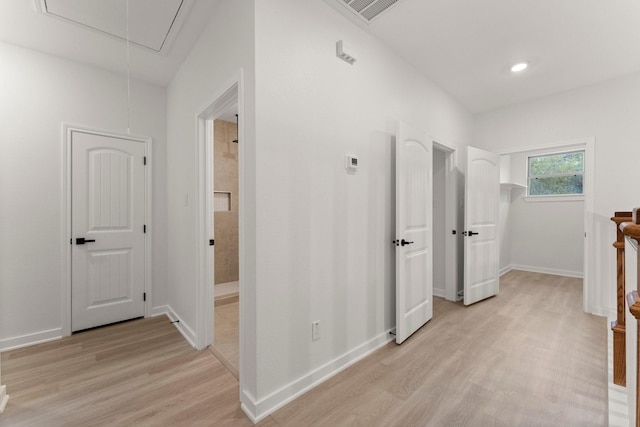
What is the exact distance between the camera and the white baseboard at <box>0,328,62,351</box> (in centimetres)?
239

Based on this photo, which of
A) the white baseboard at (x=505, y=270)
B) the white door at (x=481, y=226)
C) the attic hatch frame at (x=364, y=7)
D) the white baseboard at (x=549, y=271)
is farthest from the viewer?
the white baseboard at (x=505, y=270)

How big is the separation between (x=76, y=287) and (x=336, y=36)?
3.42 meters

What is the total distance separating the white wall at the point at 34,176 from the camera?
2398 millimetres

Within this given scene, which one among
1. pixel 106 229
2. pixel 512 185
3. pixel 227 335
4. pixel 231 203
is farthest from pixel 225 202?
pixel 512 185

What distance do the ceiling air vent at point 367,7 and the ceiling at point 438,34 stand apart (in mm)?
34

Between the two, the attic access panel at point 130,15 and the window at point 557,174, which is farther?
the window at point 557,174

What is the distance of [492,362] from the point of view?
7.04ft

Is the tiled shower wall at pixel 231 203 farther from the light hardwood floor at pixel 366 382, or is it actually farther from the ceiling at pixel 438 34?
the light hardwood floor at pixel 366 382

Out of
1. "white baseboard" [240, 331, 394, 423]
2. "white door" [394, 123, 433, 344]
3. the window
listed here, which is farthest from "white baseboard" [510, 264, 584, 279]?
"white baseboard" [240, 331, 394, 423]

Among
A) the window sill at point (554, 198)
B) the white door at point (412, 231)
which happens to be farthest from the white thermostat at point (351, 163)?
the window sill at point (554, 198)

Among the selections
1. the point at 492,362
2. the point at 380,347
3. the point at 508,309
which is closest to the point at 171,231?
the point at 380,347

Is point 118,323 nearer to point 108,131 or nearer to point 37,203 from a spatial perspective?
point 37,203

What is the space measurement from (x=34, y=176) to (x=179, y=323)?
195cm

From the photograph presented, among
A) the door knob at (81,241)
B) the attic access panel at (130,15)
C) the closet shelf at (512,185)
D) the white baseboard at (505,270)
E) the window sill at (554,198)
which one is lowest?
the white baseboard at (505,270)
